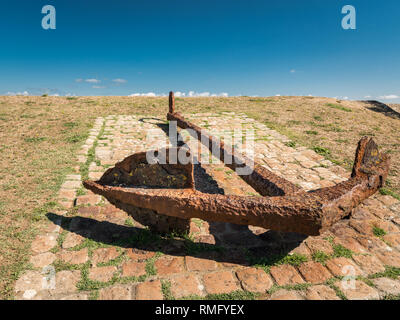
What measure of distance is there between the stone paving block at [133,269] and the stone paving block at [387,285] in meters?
2.07

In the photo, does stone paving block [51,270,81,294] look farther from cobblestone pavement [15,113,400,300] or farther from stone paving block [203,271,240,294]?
stone paving block [203,271,240,294]

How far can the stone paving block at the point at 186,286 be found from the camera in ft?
6.90

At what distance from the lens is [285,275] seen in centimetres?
233

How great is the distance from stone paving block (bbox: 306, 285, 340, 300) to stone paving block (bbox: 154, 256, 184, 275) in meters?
1.10

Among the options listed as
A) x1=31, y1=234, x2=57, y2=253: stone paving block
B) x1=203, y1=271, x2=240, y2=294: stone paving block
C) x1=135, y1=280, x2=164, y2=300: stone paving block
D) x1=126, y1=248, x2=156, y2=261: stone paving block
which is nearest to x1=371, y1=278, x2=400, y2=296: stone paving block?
x1=203, y1=271, x2=240, y2=294: stone paving block

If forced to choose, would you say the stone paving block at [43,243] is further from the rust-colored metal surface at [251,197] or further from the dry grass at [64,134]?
the rust-colored metal surface at [251,197]

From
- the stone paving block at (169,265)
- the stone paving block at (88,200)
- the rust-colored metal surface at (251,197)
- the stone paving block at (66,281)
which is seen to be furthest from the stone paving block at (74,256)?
the stone paving block at (88,200)

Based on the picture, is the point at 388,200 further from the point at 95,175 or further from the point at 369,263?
the point at 95,175

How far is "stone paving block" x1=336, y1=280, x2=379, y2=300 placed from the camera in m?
2.11

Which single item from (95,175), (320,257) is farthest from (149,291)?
(95,175)

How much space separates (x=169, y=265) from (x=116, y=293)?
512 mm

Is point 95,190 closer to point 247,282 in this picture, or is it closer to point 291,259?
point 247,282

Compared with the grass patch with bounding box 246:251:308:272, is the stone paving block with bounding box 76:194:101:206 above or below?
above
